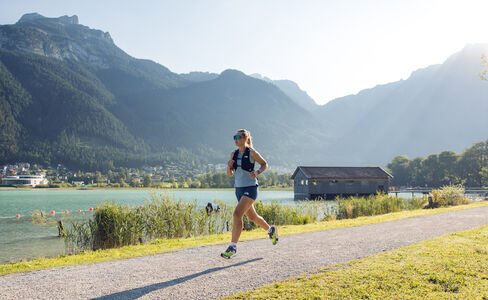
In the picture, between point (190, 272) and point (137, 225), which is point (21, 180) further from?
point (190, 272)

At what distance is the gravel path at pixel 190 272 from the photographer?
448 cm

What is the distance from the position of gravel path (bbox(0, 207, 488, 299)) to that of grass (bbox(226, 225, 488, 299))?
411 mm

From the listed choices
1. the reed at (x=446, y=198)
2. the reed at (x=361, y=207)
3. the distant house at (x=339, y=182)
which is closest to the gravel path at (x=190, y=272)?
the reed at (x=361, y=207)

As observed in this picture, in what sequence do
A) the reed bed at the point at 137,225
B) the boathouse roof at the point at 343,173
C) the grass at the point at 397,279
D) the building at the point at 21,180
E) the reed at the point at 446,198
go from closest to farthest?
the grass at the point at 397,279
the reed bed at the point at 137,225
the reed at the point at 446,198
the boathouse roof at the point at 343,173
the building at the point at 21,180

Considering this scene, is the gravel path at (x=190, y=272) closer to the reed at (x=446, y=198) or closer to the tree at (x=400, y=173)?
the reed at (x=446, y=198)

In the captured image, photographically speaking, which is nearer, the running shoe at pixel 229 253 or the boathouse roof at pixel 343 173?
the running shoe at pixel 229 253

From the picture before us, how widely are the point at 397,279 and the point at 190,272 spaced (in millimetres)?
2968

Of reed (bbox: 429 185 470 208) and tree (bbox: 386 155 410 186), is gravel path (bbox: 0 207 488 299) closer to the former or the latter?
reed (bbox: 429 185 470 208)

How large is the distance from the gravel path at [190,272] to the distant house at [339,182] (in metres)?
47.4

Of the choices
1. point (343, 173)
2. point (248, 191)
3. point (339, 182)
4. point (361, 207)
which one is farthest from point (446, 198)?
point (343, 173)

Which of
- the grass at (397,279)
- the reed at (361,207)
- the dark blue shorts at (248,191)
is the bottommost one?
the reed at (361,207)

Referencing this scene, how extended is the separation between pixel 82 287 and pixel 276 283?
2603 mm

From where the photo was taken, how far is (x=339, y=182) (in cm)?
5547

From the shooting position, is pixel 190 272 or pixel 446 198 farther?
pixel 446 198
